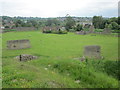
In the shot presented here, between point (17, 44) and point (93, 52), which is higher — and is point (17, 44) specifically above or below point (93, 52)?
above

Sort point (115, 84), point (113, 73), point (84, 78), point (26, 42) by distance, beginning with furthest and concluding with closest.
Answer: point (26, 42) → point (113, 73) → point (84, 78) → point (115, 84)

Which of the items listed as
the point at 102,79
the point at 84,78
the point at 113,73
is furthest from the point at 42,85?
the point at 113,73

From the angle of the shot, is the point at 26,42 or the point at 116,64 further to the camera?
the point at 26,42

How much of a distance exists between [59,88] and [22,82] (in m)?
1.41

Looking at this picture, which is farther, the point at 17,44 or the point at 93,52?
the point at 17,44

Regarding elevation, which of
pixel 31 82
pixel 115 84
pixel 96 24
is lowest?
pixel 115 84

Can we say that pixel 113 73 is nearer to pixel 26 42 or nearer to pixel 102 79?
pixel 102 79

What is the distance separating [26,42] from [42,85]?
605 inches

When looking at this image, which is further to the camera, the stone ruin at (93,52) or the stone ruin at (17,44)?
the stone ruin at (17,44)

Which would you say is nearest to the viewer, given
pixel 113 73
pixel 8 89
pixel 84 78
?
pixel 8 89

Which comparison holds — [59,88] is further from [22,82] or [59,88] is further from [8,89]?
[8,89]

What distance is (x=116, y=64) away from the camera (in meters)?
8.46

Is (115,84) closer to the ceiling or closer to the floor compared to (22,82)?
closer to the floor

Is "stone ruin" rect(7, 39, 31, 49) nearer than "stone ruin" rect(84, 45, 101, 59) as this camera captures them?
No
